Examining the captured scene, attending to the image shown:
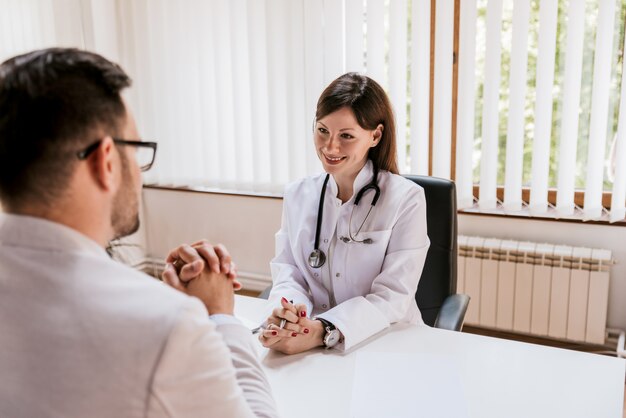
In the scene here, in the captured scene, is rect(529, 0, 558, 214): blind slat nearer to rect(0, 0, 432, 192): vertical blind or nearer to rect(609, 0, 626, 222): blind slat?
rect(609, 0, 626, 222): blind slat

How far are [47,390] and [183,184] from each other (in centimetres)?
289

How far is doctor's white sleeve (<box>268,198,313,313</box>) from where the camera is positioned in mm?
1627

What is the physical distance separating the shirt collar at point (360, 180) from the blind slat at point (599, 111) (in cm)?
119

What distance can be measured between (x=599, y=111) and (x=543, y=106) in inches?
8.8

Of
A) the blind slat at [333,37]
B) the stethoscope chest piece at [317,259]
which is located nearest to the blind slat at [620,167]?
the blind slat at [333,37]

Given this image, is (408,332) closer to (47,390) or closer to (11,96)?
(47,390)

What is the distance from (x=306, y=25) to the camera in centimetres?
286

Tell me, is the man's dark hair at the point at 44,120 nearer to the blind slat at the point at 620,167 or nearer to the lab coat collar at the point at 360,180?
the lab coat collar at the point at 360,180

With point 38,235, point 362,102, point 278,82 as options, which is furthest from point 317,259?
point 278,82

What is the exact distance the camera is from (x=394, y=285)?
160cm

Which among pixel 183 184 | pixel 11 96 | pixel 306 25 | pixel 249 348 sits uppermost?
pixel 306 25

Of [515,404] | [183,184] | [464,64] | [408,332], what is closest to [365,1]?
[464,64]

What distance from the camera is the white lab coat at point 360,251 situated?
161 cm

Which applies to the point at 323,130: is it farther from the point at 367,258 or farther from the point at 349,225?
the point at 367,258
